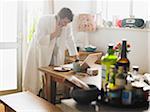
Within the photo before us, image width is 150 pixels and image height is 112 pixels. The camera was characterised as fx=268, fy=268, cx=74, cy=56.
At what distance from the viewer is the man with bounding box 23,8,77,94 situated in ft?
12.3

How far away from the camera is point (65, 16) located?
3.56m

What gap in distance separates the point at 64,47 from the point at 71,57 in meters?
0.45

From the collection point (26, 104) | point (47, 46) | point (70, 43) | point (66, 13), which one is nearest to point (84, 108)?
point (26, 104)

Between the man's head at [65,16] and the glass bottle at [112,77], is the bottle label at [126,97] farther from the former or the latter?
the man's head at [65,16]

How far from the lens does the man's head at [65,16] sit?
139 inches

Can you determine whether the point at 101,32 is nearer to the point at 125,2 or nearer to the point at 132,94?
the point at 125,2

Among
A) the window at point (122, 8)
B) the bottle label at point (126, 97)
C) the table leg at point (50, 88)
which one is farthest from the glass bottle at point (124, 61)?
the window at point (122, 8)

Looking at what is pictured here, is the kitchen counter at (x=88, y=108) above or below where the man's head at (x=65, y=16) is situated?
below

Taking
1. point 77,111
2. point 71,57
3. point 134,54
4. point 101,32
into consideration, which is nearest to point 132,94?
point 77,111

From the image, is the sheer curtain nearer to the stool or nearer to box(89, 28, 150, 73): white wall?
box(89, 28, 150, 73): white wall

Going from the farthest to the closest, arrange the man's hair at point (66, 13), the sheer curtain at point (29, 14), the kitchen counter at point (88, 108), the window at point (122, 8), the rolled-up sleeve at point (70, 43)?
the sheer curtain at point (29, 14) < the window at point (122, 8) < the rolled-up sleeve at point (70, 43) < the man's hair at point (66, 13) < the kitchen counter at point (88, 108)

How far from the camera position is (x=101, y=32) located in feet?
15.5

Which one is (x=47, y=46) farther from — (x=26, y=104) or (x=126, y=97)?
(x=126, y=97)

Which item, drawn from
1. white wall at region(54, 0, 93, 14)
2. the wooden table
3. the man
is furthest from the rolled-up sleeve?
the wooden table
